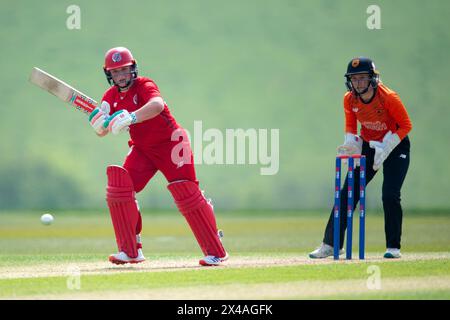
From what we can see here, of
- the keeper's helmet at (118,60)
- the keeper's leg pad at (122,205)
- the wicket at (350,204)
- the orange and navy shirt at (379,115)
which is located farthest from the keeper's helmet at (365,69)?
the keeper's leg pad at (122,205)

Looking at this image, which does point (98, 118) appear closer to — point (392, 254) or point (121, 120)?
point (121, 120)

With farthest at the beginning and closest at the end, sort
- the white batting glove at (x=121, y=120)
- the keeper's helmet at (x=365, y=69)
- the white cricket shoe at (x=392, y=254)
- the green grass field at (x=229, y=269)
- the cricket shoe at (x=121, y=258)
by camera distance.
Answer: the white cricket shoe at (x=392, y=254), the keeper's helmet at (x=365, y=69), the cricket shoe at (x=121, y=258), the white batting glove at (x=121, y=120), the green grass field at (x=229, y=269)

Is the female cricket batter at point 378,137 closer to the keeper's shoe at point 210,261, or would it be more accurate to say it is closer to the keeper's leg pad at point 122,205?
the keeper's shoe at point 210,261

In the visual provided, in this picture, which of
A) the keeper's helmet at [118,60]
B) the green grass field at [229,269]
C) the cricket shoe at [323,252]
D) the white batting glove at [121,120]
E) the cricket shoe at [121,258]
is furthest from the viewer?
the cricket shoe at [323,252]

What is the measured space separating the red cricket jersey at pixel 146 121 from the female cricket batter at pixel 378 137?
1429 millimetres

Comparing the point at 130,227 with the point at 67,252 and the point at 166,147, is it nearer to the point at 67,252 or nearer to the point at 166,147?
the point at 166,147

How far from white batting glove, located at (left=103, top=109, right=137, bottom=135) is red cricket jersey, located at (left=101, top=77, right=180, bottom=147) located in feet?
0.86

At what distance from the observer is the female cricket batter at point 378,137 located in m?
6.98

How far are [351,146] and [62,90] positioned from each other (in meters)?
2.29

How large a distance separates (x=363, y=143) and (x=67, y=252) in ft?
10.6

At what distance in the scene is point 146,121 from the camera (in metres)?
6.71

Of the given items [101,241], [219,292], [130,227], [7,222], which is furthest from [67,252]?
[7,222]

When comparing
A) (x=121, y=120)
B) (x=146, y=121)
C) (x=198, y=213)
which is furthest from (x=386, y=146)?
(x=121, y=120)

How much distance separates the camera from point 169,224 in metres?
12.9
